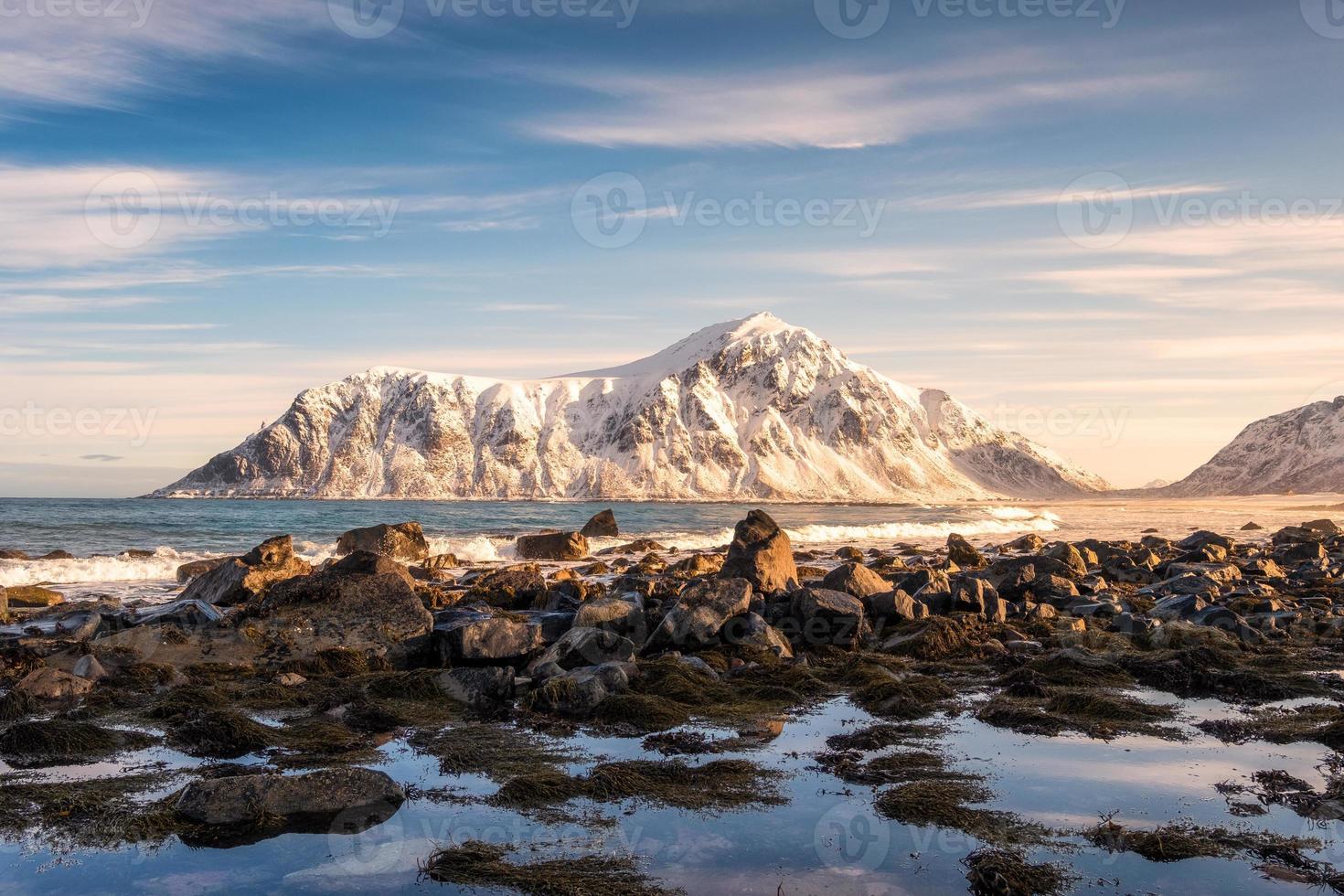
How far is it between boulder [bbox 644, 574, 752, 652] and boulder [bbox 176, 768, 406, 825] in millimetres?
8141

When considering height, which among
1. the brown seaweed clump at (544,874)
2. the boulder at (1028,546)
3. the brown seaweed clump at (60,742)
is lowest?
the boulder at (1028,546)

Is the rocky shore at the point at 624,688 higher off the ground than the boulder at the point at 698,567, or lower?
higher

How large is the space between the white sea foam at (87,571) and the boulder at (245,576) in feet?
22.4

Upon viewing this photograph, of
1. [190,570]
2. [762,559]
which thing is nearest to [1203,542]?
[762,559]

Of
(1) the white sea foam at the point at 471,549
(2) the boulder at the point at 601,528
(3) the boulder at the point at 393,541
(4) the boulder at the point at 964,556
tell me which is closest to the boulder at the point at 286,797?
(4) the boulder at the point at 964,556

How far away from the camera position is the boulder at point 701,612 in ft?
53.0

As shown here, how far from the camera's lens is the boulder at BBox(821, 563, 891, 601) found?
64.8 feet

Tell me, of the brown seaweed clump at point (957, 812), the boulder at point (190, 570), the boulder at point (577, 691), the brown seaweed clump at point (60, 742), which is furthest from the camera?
the boulder at point (190, 570)

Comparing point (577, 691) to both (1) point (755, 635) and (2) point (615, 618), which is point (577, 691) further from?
(1) point (755, 635)

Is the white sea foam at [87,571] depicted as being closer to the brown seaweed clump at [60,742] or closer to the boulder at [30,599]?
the boulder at [30,599]

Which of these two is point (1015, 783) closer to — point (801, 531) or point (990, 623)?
point (990, 623)

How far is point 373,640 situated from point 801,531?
43.2 metres

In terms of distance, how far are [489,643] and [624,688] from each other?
11.3ft

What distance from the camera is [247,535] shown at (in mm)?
48625
